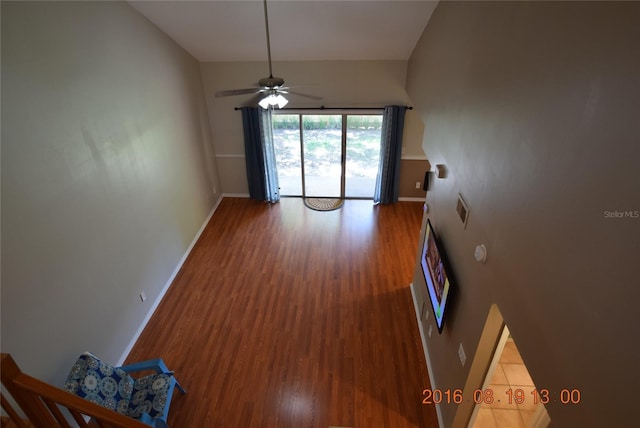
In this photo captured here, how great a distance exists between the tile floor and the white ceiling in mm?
4120

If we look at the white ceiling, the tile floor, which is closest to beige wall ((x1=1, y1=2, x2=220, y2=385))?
the white ceiling

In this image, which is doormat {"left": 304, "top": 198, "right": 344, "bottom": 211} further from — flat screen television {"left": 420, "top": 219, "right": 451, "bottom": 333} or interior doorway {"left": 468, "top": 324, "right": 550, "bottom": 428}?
interior doorway {"left": 468, "top": 324, "right": 550, "bottom": 428}

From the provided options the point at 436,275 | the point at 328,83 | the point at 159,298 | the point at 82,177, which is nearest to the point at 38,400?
the point at 82,177

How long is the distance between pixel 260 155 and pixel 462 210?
15.9 ft

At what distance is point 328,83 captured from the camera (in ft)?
20.0

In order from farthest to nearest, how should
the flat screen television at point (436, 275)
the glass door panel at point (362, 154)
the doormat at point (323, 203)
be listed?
the doormat at point (323, 203) < the glass door panel at point (362, 154) < the flat screen television at point (436, 275)

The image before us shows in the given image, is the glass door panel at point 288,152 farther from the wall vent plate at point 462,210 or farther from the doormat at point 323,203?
the wall vent plate at point 462,210

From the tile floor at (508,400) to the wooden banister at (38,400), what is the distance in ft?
10.8

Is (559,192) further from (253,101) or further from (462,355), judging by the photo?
(253,101)

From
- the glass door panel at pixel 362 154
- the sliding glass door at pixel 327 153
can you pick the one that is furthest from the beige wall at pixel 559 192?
the sliding glass door at pixel 327 153

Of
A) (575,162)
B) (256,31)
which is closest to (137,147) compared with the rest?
(256,31)

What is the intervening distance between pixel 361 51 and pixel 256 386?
16.7 feet

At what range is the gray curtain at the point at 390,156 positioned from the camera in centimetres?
620

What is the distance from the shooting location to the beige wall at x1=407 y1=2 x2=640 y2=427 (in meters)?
1.12
